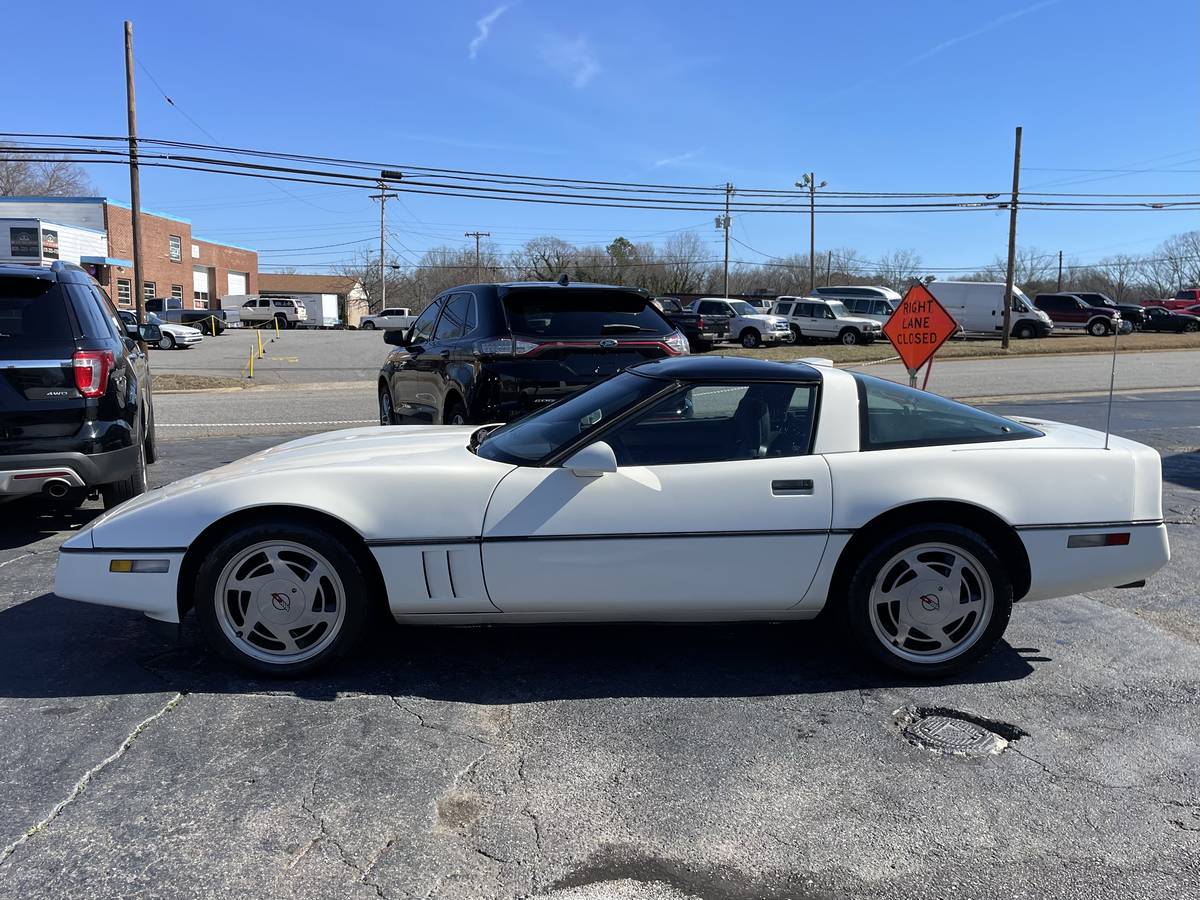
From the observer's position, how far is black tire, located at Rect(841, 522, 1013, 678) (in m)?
3.88

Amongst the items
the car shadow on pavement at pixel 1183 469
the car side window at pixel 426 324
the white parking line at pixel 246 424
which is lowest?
the white parking line at pixel 246 424

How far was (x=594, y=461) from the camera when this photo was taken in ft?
12.3

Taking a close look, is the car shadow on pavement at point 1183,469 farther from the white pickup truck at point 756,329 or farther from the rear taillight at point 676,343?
the white pickup truck at point 756,329

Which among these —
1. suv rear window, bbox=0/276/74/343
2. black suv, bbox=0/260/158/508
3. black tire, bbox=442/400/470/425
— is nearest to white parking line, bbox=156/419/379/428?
black tire, bbox=442/400/470/425

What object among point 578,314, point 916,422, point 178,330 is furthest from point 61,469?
point 178,330

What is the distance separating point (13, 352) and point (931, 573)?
522cm

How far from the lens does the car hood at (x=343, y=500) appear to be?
12.4 feet

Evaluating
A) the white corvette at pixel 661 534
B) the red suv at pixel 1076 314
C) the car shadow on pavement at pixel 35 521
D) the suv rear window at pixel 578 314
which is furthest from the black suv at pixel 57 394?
the red suv at pixel 1076 314

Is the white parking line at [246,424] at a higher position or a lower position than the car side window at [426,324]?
lower

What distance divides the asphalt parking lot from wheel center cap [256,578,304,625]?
0.28m

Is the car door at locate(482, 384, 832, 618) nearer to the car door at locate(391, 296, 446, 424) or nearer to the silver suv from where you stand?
the car door at locate(391, 296, 446, 424)

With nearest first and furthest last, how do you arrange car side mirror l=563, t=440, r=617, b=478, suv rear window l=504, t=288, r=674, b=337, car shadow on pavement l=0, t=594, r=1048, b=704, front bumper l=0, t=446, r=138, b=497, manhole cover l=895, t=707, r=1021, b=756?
manhole cover l=895, t=707, r=1021, b=756 → car side mirror l=563, t=440, r=617, b=478 → car shadow on pavement l=0, t=594, r=1048, b=704 → front bumper l=0, t=446, r=138, b=497 → suv rear window l=504, t=288, r=674, b=337

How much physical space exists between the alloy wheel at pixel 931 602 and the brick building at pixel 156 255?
32.4 metres

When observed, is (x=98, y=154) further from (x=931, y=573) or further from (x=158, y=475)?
(x=931, y=573)
